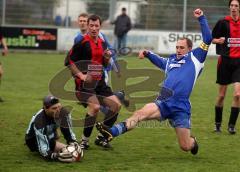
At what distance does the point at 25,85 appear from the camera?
56.0ft

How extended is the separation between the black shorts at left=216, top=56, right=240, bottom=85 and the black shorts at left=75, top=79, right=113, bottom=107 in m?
2.22

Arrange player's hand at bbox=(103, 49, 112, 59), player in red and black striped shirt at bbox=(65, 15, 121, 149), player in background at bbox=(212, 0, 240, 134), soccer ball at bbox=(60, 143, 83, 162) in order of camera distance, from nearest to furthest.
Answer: soccer ball at bbox=(60, 143, 83, 162), player in red and black striped shirt at bbox=(65, 15, 121, 149), player's hand at bbox=(103, 49, 112, 59), player in background at bbox=(212, 0, 240, 134)

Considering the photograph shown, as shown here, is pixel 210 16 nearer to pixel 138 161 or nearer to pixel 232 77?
pixel 232 77

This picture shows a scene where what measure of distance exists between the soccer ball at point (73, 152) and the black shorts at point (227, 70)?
3.35 m

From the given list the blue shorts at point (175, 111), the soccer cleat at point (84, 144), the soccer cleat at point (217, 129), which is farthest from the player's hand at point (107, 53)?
the soccer cleat at point (217, 129)

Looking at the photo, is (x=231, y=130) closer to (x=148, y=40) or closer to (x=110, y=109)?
(x=110, y=109)

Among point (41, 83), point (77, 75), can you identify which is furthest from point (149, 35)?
point (77, 75)

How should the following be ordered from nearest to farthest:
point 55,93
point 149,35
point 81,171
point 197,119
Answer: point 81,171
point 55,93
point 197,119
point 149,35

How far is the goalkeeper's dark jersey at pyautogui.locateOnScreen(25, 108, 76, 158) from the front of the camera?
323 inches

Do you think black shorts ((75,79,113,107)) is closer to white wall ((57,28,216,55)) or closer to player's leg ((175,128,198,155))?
player's leg ((175,128,198,155))

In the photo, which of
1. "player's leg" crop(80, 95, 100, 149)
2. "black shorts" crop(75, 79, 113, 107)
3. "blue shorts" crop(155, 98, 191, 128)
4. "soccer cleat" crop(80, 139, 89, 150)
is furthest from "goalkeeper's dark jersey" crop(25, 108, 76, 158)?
"blue shorts" crop(155, 98, 191, 128)

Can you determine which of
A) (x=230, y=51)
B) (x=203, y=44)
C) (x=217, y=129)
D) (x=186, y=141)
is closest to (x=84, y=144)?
(x=186, y=141)

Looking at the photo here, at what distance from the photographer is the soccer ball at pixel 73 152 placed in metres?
8.04

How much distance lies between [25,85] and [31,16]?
45.5 feet
